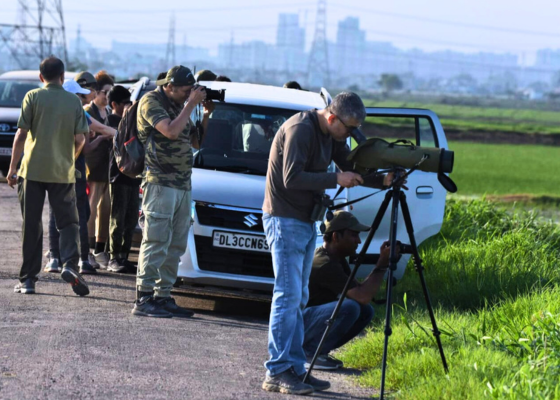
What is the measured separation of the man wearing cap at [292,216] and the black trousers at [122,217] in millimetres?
4264

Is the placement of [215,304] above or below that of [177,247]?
below

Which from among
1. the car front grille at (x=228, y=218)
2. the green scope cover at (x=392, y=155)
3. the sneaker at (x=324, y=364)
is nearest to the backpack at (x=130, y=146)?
the car front grille at (x=228, y=218)

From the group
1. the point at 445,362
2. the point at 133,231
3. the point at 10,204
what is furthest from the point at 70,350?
the point at 10,204

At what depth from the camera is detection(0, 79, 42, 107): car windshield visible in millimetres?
19719

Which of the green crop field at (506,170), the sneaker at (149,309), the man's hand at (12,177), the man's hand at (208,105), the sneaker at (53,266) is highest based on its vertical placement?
the man's hand at (208,105)

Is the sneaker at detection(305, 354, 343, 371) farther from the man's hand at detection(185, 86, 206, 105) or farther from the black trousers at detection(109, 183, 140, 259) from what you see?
the black trousers at detection(109, 183, 140, 259)

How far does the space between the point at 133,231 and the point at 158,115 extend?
2.77m

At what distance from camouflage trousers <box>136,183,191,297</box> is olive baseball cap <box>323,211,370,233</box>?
5.41ft

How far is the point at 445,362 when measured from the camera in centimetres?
604

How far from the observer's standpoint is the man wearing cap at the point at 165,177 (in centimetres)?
776

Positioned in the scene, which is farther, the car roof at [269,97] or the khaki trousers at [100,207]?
the khaki trousers at [100,207]

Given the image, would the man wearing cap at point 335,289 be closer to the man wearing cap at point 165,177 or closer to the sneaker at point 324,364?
the sneaker at point 324,364

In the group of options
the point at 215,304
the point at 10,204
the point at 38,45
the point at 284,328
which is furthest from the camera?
the point at 38,45

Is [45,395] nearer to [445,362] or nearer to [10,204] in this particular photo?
[445,362]
